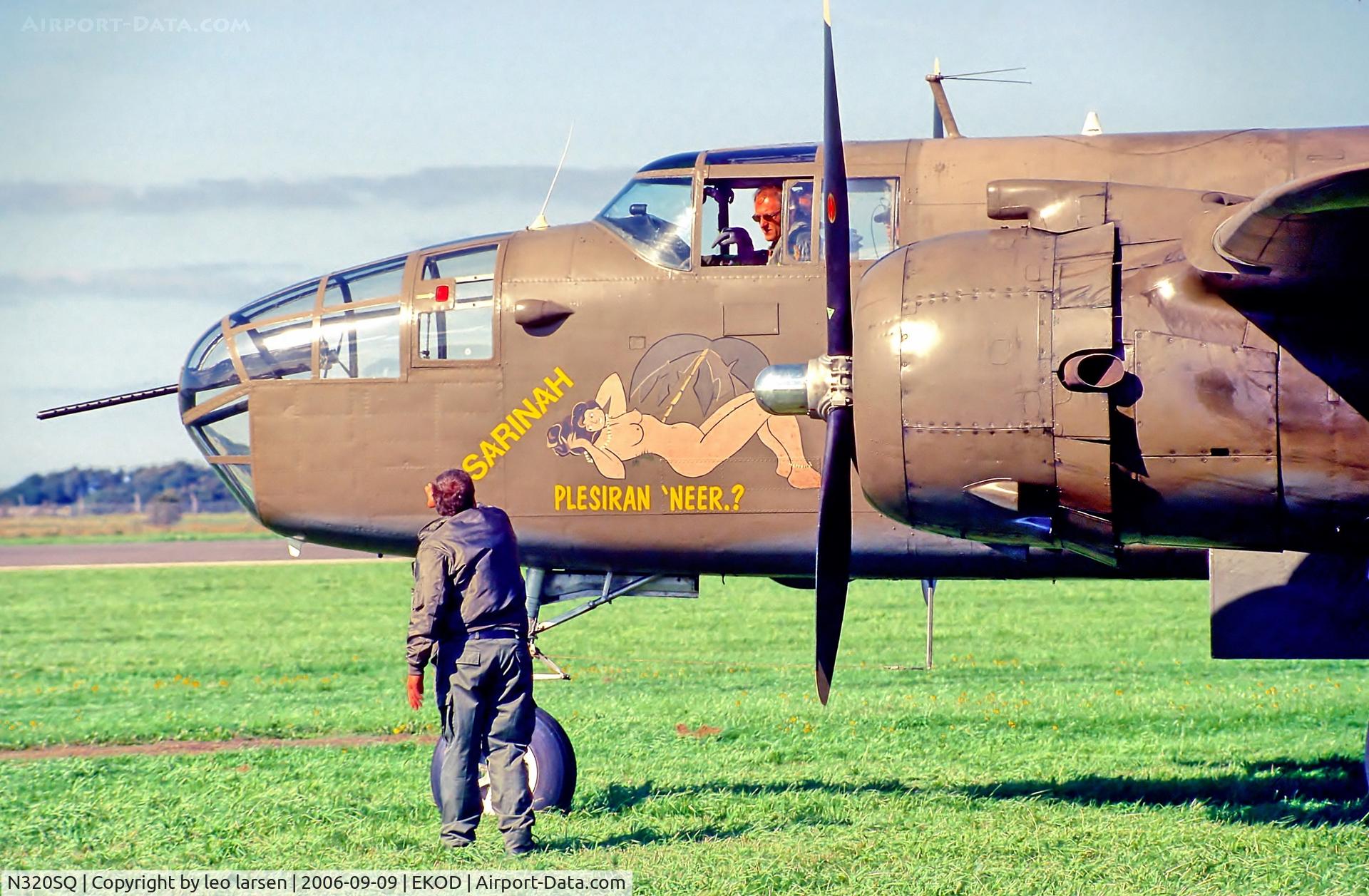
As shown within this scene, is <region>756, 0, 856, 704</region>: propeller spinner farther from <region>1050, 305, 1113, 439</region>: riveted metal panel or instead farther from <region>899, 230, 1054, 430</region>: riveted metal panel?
<region>1050, 305, 1113, 439</region>: riveted metal panel

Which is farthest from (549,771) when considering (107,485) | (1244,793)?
(107,485)

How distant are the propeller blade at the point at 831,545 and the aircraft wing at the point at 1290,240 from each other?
2440mm

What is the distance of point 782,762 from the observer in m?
12.6

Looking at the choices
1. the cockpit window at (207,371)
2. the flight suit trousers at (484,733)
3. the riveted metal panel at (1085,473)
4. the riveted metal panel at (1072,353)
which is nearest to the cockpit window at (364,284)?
the cockpit window at (207,371)

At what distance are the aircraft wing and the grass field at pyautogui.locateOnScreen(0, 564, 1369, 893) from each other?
323 centimetres

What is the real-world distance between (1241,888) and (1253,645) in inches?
110

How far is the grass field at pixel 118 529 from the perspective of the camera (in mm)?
66750

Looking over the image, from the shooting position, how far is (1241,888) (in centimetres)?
803

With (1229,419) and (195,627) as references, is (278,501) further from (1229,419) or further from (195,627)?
(195,627)

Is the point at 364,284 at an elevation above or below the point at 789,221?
below

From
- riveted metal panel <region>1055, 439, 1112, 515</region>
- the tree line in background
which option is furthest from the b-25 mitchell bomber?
the tree line in background

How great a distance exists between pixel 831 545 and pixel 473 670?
2.26m

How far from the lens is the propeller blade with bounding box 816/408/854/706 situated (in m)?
9.02

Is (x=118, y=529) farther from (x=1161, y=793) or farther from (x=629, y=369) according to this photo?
(x=1161, y=793)
